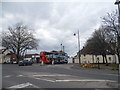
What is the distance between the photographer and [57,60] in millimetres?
49688

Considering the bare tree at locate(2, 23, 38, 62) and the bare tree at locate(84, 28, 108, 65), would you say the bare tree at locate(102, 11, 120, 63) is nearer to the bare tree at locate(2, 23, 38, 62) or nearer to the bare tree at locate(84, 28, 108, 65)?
the bare tree at locate(84, 28, 108, 65)

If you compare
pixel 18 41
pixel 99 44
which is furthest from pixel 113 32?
pixel 18 41

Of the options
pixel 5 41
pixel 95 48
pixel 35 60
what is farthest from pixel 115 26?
pixel 35 60

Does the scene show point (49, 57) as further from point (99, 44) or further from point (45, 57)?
point (99, 44)

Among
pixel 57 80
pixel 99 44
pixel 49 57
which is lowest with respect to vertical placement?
pixel 57 80

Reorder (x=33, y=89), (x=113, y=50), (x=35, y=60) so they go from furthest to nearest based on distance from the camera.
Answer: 1. (x=35, y=60)
2. (x=113, y=50)
3. (x=33, y=89)

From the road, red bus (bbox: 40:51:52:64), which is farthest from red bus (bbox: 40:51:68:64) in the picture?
the road

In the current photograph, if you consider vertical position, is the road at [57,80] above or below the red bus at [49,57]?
below

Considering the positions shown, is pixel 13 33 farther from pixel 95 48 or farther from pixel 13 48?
pixel 95 48

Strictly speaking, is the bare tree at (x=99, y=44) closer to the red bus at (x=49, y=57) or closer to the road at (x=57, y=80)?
the red bus at (x=49, y=57)

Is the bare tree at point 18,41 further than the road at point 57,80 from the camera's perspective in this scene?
Yes

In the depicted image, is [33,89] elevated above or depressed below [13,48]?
below

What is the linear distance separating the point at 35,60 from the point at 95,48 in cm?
3499

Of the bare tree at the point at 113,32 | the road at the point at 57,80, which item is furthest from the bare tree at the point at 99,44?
the road at the point at 57,80
